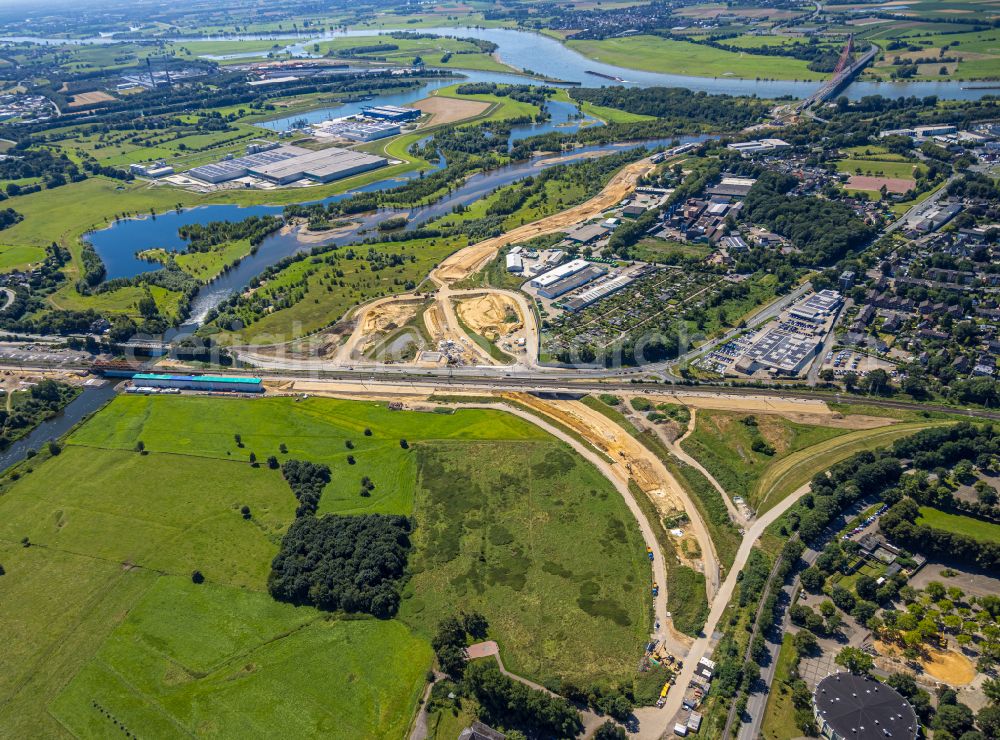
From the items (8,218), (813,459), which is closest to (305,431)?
(813,459)

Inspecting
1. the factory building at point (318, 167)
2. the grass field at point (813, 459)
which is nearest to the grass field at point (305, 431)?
the grass field at point (813, 459)

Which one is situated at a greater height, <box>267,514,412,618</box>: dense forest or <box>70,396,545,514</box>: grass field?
<box>267,514,412,618</box>: dense forest

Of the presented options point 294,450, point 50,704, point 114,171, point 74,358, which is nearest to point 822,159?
point 294,450

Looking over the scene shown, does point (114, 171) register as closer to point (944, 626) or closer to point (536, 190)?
point (536, 190)

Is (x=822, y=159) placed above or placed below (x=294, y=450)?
above

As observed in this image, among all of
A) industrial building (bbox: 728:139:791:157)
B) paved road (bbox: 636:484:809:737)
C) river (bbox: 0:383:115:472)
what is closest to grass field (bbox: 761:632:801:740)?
paved road (bbox: 636:484:809:737)

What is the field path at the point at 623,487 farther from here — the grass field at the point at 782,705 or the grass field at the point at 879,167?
→ the grass field at the point at 879,167

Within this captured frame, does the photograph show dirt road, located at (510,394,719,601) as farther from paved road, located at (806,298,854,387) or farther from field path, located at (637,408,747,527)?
paved road, located at (806,298,854,387)
